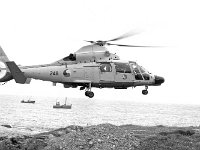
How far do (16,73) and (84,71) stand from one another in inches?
160

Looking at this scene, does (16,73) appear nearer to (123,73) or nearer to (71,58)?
(71,58)

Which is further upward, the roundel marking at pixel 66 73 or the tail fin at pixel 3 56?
the tail fin at pixel 3 56

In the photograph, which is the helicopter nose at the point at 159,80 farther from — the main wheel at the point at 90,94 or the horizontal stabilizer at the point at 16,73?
the horizontal stabilizer at the point at 16,73

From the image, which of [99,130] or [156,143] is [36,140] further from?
[156,143]

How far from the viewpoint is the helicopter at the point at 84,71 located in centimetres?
2011

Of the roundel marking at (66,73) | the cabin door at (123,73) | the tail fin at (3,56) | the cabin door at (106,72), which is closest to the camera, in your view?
the roundel marking at (66,73)

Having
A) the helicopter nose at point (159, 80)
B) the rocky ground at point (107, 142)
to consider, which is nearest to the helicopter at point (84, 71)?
the helicopter nose at point (159, 80)

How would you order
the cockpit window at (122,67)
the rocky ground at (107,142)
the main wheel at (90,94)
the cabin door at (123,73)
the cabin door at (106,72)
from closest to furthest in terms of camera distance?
the main wheel at (90,94), the cabin door at (106,72), the cabin door at (123,73), the cockpit window at (122,67), the rocky ground at (107,142)

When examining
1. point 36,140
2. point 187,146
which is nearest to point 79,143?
point 36,140

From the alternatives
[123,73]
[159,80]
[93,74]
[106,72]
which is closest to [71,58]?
[93,74]

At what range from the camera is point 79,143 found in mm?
33375

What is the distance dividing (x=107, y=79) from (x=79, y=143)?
14131 mm

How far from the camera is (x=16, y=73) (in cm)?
1928

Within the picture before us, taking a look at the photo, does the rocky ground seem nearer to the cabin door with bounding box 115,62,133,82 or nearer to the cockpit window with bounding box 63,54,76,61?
the cabin door with bounding box 115,62,133,82
